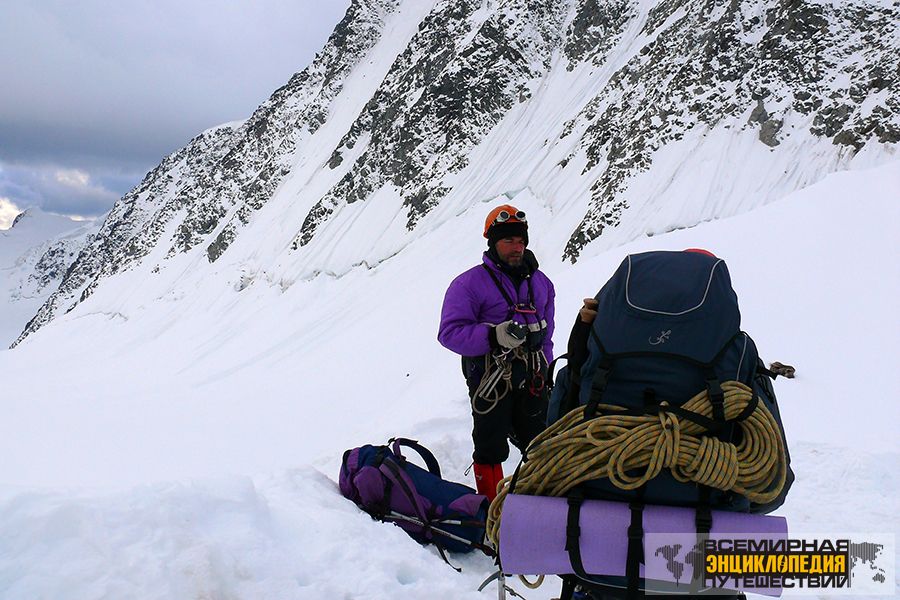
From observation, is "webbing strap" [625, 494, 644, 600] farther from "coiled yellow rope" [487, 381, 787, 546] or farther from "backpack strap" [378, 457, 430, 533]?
"backpack strap" [378, 457, 430, 533]

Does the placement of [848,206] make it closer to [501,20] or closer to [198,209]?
[501,20]

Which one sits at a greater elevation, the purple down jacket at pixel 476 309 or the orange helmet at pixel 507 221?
the orange helmet at pixel 507 221

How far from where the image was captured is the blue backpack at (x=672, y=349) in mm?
1797

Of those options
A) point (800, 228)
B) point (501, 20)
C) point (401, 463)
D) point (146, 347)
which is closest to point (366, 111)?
point (501, 20)

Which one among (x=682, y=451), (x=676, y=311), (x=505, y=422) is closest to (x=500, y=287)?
(x=505, y=422)

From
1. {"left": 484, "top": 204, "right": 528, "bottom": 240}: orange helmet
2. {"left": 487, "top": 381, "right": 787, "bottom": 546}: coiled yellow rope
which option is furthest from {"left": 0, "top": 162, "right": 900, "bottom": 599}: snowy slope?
{"left": 484, "top": 204, "right": 528, "bottom": 240}: orange helmet

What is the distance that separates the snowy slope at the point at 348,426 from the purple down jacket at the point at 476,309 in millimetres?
1140

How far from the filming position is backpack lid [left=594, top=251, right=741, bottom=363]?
5.90 feet

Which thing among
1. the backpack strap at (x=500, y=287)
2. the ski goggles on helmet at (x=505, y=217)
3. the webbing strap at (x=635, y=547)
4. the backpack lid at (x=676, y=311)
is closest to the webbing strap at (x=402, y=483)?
the backpack strap at (x=500, y=287)

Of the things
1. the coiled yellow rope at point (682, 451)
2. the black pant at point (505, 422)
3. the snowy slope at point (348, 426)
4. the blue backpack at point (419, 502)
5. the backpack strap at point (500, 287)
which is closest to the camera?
the coiled yellow rope at point (682, 451)

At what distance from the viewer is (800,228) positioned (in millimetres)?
8367

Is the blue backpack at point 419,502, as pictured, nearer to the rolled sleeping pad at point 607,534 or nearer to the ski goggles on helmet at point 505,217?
the rolled sleeping pad at point 607,534

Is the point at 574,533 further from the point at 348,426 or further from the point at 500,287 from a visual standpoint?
the point at 348,426

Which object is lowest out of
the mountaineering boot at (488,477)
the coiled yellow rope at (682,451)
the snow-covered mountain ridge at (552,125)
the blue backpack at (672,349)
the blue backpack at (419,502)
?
the blue backpack at (419,502)
